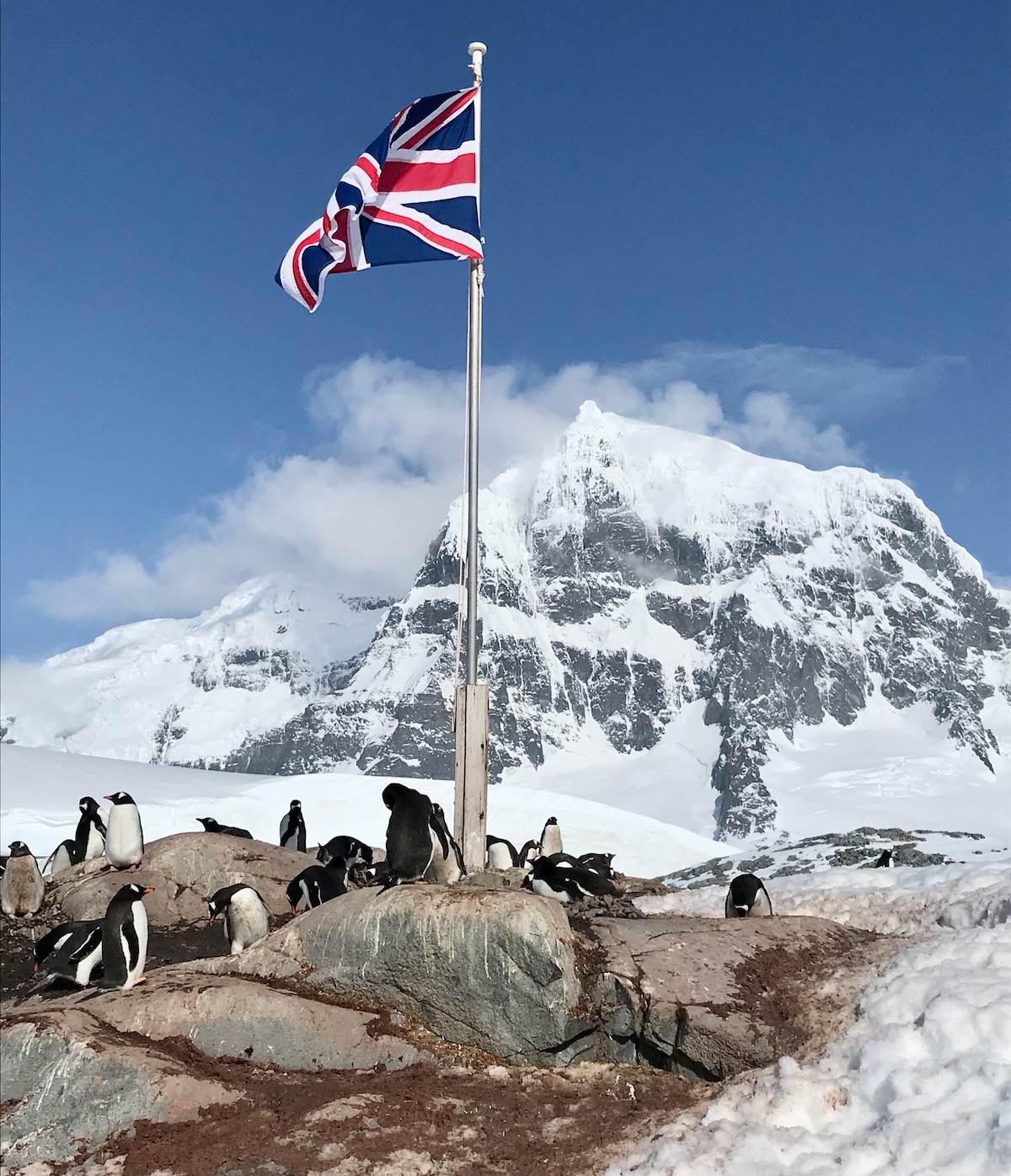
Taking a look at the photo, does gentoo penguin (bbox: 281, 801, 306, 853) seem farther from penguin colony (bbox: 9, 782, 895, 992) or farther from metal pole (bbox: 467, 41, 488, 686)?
metal pole (bbox: 467, 41, 488, 686)

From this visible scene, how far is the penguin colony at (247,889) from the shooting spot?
437 inches

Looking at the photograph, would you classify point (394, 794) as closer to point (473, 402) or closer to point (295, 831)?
point (473, 402)

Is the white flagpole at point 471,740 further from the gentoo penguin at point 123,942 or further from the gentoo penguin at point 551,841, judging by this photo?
the gentoo penguin at point 551,841

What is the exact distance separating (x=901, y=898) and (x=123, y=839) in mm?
12056

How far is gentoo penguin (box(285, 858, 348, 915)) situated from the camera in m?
14.8

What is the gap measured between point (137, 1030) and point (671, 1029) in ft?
Answer: 15.3

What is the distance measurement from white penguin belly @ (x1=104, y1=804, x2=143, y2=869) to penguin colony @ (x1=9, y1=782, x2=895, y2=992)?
0.01 m

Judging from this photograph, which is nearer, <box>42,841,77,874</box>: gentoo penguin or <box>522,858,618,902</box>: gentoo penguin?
<box>522,858,618,902</box>: gentoo penguin

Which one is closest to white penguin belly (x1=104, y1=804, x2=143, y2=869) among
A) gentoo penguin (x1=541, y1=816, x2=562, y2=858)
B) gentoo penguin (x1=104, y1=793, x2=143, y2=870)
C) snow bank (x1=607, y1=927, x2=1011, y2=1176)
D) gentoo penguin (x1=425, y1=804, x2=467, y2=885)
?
gentoo penguin (x1=104, y1=793, x2=143, y2=870)

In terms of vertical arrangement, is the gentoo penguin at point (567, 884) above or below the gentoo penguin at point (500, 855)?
above

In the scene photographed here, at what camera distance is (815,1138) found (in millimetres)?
6910

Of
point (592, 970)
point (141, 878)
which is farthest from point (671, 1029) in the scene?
point (141, 878)

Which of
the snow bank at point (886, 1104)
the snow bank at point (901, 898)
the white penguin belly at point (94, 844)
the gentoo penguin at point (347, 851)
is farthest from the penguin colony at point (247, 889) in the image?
the white penguin belly at point (94, 844)

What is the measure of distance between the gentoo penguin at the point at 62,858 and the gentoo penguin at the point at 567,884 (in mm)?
11583
